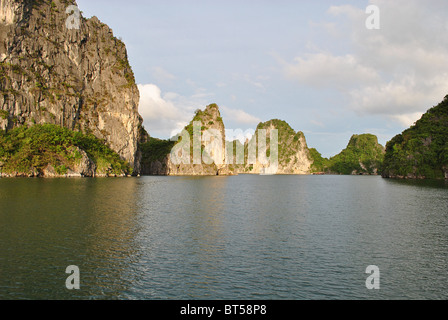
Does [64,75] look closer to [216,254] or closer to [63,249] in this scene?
[63,249]

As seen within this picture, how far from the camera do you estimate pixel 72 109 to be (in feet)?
372

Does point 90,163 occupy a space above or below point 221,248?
above

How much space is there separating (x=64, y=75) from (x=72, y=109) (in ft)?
45.4

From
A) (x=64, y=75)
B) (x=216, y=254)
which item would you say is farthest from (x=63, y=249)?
(x=64, y=75)

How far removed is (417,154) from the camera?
131m

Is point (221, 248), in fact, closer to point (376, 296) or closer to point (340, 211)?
point (376, 296)

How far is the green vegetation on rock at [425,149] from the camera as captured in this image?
12540 cm

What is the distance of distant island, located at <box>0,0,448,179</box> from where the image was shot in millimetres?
92625

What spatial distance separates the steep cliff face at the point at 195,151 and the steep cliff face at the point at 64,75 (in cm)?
3050

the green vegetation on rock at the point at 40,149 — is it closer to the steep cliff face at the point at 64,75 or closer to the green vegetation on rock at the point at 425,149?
the steep cliff face at the point at 64,75

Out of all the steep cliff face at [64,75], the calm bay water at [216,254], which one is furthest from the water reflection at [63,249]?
the steep cliff face at [64,75]
